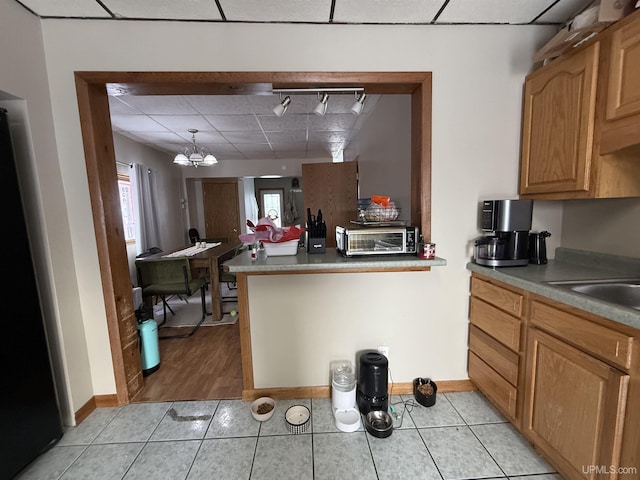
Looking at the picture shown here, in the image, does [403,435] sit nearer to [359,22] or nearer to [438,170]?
[438,170]

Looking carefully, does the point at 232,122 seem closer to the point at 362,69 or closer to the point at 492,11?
the point at 362,69

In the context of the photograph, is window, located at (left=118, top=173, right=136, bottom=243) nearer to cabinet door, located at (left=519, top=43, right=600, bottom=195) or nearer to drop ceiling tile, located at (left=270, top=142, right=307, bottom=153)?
drop ceiling tile, located at (left=270, top=142, right=307, bottom=153)

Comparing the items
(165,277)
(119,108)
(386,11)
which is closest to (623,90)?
(386,11)

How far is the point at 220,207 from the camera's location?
5.83m

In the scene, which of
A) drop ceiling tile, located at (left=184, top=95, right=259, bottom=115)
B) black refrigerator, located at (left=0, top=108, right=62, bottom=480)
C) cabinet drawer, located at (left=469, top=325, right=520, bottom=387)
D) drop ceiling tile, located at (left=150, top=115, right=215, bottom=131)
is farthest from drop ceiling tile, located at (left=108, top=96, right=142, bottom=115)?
cabinet drawer, located at (left=469, top=325, right=520, bottom=387)

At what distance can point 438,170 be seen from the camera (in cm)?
173

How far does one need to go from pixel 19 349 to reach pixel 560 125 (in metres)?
2.99

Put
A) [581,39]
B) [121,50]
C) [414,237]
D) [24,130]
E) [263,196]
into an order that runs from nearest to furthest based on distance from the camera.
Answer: [581,39] < [24,130] < [121,50] < [414,237] < [263,196]

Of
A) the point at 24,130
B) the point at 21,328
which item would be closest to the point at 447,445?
the point at 21,328

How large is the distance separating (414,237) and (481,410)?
3.92 ft

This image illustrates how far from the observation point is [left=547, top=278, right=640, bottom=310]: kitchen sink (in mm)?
1260

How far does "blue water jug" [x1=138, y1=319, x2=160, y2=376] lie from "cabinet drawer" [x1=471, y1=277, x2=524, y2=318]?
2.44 meters

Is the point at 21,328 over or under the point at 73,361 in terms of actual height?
over

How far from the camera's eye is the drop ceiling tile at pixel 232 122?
10.0 ft
